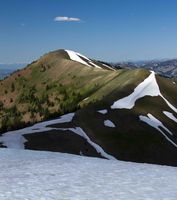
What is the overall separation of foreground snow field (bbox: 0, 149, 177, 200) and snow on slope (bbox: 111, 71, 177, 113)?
80.2m

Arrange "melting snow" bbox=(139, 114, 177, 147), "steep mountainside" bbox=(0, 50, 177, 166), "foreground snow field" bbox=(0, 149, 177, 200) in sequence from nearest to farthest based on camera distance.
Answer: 1. "foreground snow field" bbox=(0, 149, 177, 200)
2. "steep mountainside" bbox=(0, 50, 177, 166)
3. "melting snow" bbox=(139, 114, 177, 147)

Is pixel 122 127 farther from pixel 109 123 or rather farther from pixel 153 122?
pixel 153 122

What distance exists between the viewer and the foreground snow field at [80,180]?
55.8 feet

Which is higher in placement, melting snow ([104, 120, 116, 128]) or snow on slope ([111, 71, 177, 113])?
snow on slope ([111, 71, 177, 113])

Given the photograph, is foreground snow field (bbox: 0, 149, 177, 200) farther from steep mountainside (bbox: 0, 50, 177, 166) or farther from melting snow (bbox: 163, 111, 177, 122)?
melting snow (bbox: 163, 111, 177, 122)

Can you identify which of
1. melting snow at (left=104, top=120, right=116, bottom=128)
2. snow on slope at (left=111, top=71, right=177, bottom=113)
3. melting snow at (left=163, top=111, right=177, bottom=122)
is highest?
snow on slope at (left=111, top=71, right=177, bottom=113)

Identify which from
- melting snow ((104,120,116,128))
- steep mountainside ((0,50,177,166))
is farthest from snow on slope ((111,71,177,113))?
melting snow ((104,120,116,128))

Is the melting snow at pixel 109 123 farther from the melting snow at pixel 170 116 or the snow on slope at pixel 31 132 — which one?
the melting snow at pixel 170 116

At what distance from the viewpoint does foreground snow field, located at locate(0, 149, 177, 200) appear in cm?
1702

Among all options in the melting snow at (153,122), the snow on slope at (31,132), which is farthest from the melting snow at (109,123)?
the melting snow at (153,122)

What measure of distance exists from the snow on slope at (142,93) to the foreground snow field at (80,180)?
80.2 metres

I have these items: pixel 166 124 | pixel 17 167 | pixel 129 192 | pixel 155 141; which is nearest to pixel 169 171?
pixel 129 192

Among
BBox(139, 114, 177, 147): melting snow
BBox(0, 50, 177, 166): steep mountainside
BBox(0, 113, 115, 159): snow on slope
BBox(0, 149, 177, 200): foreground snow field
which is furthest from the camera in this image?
BBox(139, 114, 177, 147): melting snow

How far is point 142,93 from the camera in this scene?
126 m
